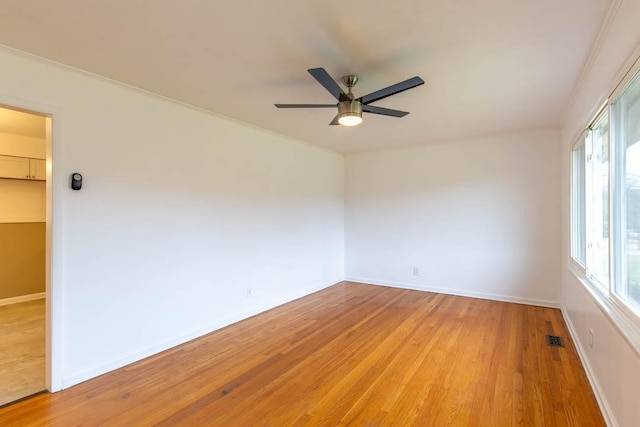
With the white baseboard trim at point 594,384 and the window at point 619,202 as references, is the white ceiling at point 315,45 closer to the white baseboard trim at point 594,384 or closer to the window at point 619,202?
the window at point 619,202

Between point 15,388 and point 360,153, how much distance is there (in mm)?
5162

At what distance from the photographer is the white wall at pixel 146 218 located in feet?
7.86

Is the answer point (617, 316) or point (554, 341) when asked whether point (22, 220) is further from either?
point (554, 341)

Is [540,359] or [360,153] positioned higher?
[360,153]

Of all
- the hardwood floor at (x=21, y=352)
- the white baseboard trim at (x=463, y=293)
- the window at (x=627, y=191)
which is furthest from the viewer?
the white baseboard trim at (x=463, y=293)

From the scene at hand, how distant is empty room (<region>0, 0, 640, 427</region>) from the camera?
75.5 inches

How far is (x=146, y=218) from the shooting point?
9.62 ft

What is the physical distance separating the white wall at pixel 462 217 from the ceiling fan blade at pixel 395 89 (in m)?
3.03

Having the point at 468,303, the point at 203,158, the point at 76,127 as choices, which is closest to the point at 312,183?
the point at 203,158

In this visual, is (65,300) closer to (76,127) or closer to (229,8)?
(76,127)

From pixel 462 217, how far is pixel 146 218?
4.27m

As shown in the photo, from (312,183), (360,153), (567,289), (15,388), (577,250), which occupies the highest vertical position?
(360,153)

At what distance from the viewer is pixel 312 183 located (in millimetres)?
5203

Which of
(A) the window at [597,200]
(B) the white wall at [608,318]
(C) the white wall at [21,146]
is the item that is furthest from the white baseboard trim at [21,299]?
(A) the window at [597,200]
